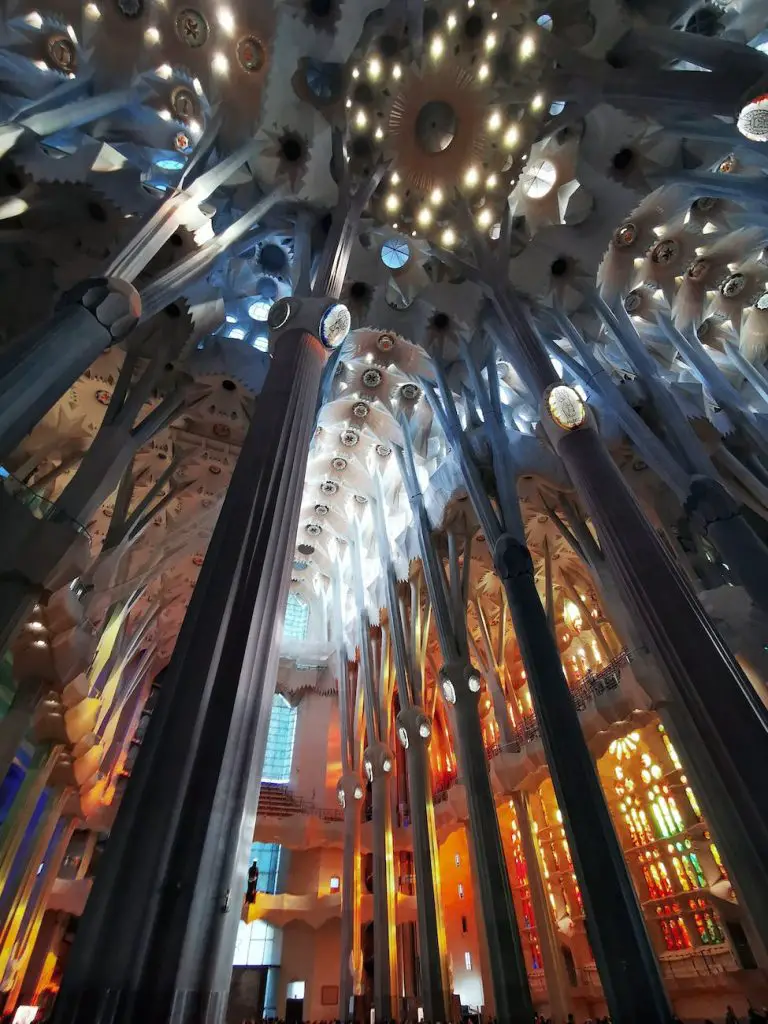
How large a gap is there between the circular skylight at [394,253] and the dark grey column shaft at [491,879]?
36.3 ft

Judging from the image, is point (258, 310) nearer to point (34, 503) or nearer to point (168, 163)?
point (168, 163)

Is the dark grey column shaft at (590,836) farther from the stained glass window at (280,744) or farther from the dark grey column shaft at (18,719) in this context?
the stained glass window at (280,744)

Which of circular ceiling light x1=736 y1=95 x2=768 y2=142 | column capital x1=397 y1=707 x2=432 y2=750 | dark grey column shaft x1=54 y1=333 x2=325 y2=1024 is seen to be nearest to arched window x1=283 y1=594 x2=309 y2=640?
column capital x1=397 y1=707 x2=432 y2=750

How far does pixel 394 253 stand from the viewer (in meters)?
13.9

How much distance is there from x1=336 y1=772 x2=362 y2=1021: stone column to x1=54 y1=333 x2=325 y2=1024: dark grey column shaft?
14.2m

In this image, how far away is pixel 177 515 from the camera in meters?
15.4

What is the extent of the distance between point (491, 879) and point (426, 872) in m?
3.58

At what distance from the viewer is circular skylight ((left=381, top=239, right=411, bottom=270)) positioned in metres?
13.8

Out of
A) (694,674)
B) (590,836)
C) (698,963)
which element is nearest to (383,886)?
(698,963)

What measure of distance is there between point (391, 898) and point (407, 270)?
55.2ft

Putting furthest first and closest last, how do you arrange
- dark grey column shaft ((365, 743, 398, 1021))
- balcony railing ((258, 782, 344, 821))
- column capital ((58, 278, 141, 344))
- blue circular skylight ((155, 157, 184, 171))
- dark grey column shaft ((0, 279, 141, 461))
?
1. balcony railing ((258, 782, 344, 821))
2. dark grey column shaft ((365, 743, 398, 1021))
3. blue circular skylight ((155, 157, 184, 171))
4. column capital ((58, 278, 141, 344))
5. dark grey column shaft ((0, 279, 141, 461))

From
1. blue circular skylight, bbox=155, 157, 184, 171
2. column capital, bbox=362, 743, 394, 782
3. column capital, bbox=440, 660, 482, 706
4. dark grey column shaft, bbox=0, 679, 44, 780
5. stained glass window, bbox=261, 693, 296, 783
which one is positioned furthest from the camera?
stained glass window, bbox=261, 693, 296, 783

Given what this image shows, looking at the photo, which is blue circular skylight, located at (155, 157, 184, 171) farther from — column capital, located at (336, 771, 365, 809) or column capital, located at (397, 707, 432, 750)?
column capital, located at (336, 771, 365, 809)

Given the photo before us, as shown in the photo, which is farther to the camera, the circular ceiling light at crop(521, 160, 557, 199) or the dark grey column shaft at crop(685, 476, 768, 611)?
the circular ceiling light at crop(521, 160, 557, 199)
